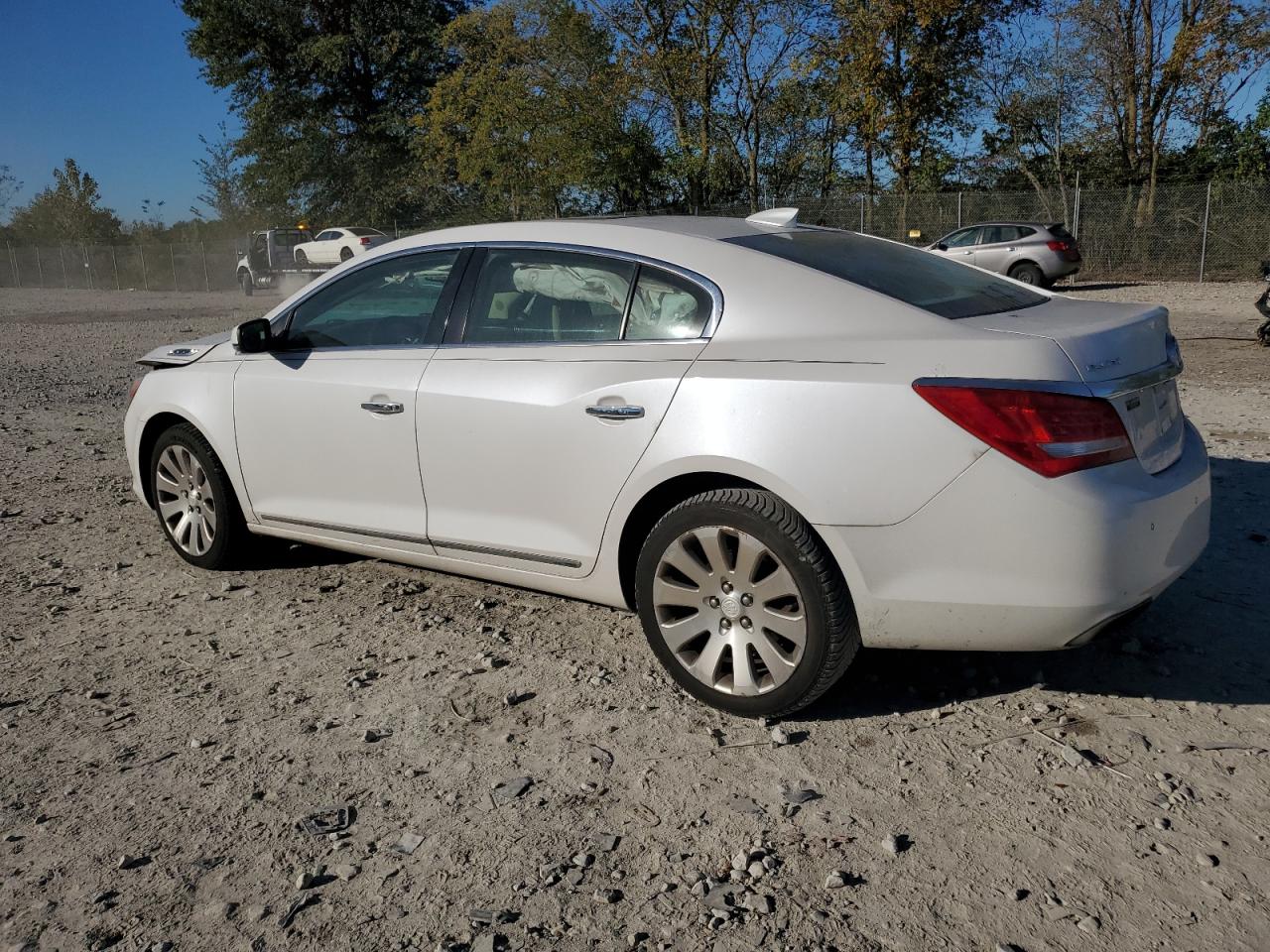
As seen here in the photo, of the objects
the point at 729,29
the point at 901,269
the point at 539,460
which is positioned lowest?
the point at 539,460

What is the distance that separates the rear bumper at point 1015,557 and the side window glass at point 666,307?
87cm

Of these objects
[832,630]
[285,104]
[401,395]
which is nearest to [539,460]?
[401,395]

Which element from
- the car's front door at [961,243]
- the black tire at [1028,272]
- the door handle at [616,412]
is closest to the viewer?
the door handle at [616,412]

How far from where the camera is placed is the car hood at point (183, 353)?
502 centimetres

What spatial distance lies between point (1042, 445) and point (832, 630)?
0.80 m

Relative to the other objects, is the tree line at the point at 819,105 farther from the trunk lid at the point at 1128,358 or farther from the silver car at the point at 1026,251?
the trunk lid at the point at 1128,358

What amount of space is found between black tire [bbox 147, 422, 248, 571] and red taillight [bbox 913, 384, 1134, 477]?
335 cm

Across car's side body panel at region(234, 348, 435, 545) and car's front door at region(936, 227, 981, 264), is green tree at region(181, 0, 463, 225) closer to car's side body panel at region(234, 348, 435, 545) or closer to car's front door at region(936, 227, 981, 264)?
car's front door at region(936, 227, 981, 264)

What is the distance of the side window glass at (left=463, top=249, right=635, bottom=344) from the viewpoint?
3730 mm

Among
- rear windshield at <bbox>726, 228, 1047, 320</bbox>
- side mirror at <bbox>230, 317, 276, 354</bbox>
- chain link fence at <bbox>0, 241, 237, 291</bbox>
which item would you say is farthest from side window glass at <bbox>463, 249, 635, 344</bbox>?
chain link fence at <bbox>0, 241, 237, 291</bbox>

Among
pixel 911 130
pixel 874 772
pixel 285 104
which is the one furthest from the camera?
pixel 285 104

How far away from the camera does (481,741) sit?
131 inches

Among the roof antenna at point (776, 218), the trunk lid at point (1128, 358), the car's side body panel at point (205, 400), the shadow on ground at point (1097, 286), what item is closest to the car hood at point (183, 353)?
the car's side body panel at point (205, 400)

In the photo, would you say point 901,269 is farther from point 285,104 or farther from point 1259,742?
point 285,104
